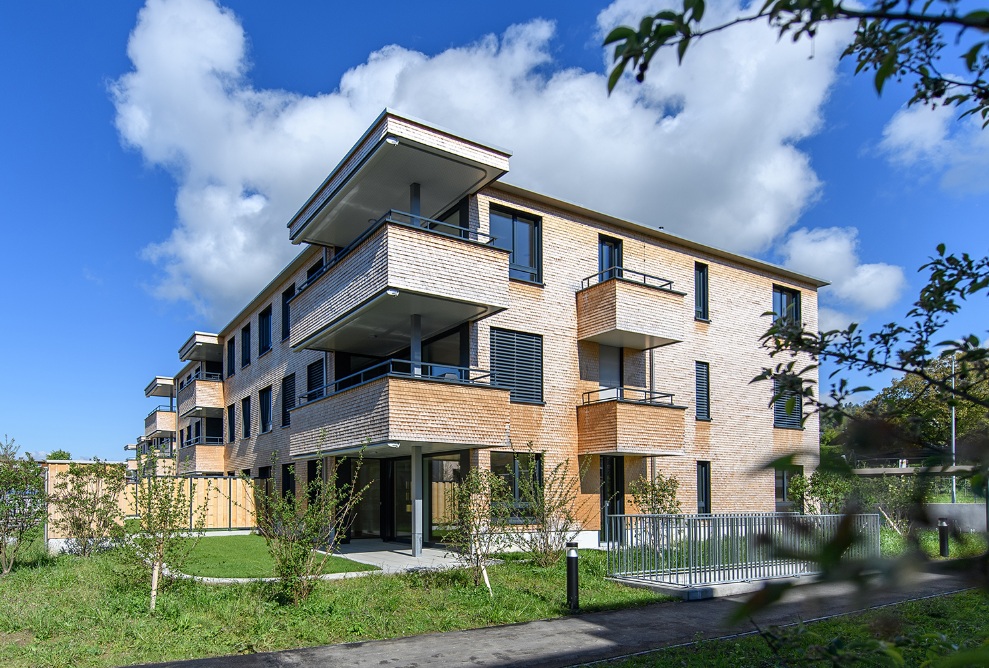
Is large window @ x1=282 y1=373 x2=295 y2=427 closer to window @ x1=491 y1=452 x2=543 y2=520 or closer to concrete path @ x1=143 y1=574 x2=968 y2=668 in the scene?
window @ x1=491 y1=452 x2=543 y2=520

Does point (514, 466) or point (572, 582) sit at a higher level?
point (514, 466)

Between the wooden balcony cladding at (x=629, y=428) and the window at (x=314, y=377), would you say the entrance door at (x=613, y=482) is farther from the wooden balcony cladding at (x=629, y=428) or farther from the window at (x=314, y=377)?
the window at (x=314, y=377)

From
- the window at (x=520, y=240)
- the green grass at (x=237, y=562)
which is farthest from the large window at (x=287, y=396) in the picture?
the window at (x=520, y=240)

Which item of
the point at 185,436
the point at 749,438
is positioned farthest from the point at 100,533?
the point at 185,436

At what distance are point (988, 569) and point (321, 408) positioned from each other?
1913 cm

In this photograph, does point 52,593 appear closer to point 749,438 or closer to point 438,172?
point 438,172

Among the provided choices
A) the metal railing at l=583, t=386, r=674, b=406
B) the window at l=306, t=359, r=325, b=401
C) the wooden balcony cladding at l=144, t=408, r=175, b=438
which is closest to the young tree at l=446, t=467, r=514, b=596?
the metal railing at l=583, t=386, r=674, b=406

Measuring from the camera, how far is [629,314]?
67.4ft

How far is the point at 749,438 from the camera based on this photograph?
25562 millimetres

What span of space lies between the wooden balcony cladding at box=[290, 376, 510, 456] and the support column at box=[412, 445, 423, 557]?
1.69 feet

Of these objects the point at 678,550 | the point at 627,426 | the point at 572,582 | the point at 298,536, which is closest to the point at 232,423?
the point at 627,426

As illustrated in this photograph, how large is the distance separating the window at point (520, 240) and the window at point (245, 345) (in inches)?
599

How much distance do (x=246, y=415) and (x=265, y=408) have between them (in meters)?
2.60

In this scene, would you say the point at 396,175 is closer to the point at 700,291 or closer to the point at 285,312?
the point at 285,312
